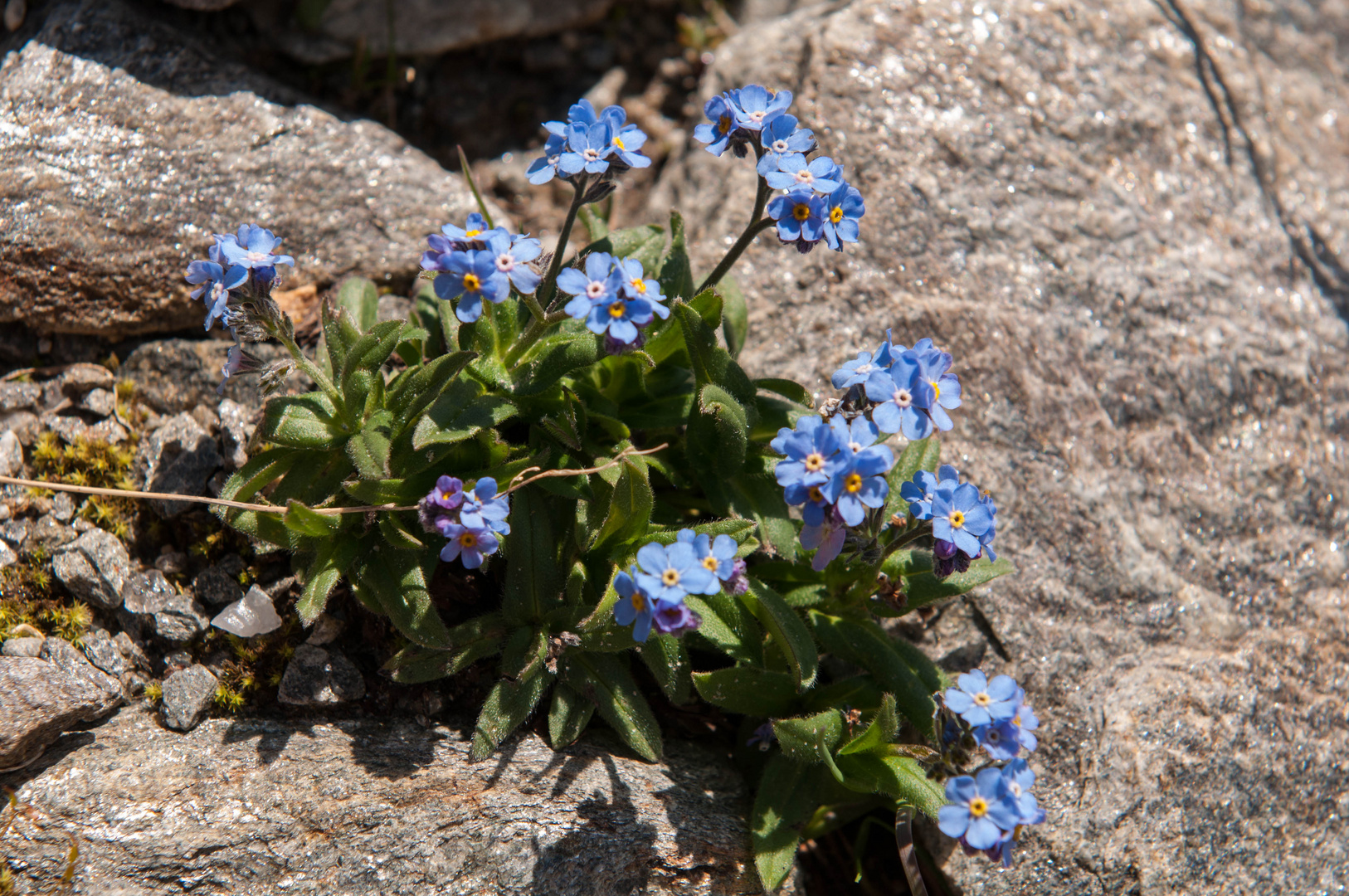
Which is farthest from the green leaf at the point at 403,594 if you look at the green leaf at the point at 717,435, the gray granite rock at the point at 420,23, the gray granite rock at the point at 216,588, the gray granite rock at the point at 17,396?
the gray granite rock at the point at 420,23

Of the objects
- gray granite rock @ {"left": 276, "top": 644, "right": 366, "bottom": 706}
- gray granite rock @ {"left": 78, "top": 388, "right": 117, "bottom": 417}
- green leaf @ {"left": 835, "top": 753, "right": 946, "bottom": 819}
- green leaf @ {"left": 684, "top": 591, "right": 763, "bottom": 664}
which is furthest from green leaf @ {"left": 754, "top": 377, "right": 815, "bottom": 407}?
gray granite rock @ {"left": 78, "top": 388, "right": 117, "bottom": 417}

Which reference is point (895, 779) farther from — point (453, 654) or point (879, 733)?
point (453, 654)

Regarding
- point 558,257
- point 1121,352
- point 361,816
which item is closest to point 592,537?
point 558,257

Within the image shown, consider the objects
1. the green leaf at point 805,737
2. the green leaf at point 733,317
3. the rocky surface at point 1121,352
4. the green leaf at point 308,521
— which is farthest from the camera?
the green leaf at point 733,317

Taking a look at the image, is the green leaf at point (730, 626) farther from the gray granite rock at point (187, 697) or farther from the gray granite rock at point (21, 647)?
the gray granite rock at point (21, 647)

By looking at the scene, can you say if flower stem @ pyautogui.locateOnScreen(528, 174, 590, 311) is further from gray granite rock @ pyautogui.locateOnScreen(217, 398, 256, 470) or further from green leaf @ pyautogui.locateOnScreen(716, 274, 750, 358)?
gray granite rock @ pyautogui.locateOnScreen(217, 398, 256, 470)

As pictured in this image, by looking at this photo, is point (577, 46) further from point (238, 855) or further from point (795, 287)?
point (238, 855)
